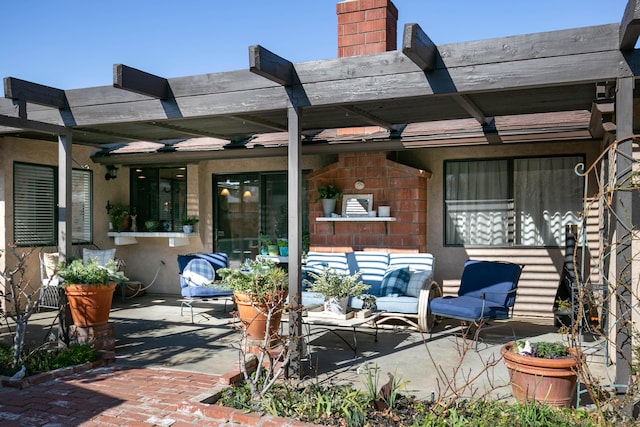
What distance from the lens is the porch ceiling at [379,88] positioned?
399cm

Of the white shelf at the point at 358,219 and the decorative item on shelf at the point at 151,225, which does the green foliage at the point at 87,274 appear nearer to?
the white shelf at the point at 358,219

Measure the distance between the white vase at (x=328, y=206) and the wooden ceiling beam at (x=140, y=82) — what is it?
3.44 meters

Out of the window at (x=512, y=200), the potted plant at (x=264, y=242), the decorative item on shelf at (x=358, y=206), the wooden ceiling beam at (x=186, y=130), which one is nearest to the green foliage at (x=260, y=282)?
the wooden ceiling beam at (x=186, y=130)

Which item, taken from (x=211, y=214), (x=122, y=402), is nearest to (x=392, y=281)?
(x=122, y=402)

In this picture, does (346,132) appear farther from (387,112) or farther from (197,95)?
(197,95)

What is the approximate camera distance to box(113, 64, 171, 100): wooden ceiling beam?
16.1 feet

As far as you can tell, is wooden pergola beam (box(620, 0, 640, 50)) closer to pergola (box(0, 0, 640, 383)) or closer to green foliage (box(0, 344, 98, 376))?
pergola (box(0, 0, 640, 383))

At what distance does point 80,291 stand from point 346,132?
425 centimetres

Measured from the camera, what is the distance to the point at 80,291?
5.55m

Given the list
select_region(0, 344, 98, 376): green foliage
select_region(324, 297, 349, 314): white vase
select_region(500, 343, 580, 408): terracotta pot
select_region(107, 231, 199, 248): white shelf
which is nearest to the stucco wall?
select_region(324, 297, 349, 314): white vase

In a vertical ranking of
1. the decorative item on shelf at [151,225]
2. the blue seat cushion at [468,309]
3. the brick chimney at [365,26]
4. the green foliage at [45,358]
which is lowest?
the green foliage at [45,358]

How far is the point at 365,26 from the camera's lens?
795 centimetres

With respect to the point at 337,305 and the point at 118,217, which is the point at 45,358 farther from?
the point at 118,217

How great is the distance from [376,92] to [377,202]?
Result: 12.0 ft
